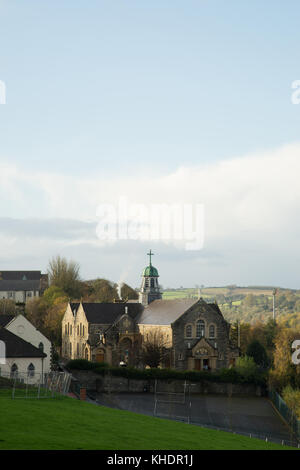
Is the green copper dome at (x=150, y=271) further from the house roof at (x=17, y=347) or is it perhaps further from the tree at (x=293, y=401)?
the tree at (x=293, y=401)

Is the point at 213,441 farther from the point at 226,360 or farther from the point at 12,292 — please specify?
the point at 12,292

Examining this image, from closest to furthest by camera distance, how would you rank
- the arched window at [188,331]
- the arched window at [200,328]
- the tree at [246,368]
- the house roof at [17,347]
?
1. the house roof at [17,347]
2. the tree at [246,368]
3. the arched window at [188,331]
4. the arched window at [200,328]

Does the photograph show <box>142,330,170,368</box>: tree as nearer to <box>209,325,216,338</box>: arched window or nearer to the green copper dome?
<box>209,325,216,338</box>: arched window

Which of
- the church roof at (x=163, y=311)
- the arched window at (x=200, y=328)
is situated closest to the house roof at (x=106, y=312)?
the church roof at (x=163, y=311)

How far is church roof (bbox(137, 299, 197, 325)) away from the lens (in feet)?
294

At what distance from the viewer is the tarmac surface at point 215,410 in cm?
5822

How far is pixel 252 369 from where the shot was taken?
7775 centimetres

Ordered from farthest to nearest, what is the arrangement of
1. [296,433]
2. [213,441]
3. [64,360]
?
1. [64,360]
2. [296,433]
3. [213,441]

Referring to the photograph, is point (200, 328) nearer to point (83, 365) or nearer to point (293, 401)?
point (83, 365)

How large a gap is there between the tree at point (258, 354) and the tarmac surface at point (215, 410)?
1602 cm

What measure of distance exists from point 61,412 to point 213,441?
28.0 ft

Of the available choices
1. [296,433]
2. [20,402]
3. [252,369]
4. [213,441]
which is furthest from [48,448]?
[252,369]

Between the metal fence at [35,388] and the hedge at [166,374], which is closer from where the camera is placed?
the metal fence at [35,388]

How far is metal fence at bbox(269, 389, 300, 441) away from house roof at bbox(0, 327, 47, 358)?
899 inches
